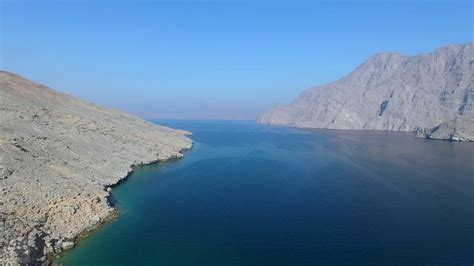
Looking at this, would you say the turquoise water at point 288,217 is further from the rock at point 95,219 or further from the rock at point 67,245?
the rock at point 95,219

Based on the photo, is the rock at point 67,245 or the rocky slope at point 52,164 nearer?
the rock at point 67,245

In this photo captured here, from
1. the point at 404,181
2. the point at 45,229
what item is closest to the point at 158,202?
the point at 45,229

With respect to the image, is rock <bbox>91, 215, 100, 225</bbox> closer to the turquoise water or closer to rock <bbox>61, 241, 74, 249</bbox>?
the turquoise water

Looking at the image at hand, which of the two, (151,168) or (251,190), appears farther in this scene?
(151,168)

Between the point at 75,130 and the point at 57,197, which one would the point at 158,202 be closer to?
the point at 57,197

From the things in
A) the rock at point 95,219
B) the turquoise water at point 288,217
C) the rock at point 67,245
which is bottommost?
the rock at point 67,245

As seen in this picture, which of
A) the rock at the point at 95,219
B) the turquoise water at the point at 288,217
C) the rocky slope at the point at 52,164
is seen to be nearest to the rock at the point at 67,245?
the rocky slope at the point at 52,164

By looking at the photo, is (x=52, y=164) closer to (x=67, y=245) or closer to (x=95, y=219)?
(x=95, y=219)
